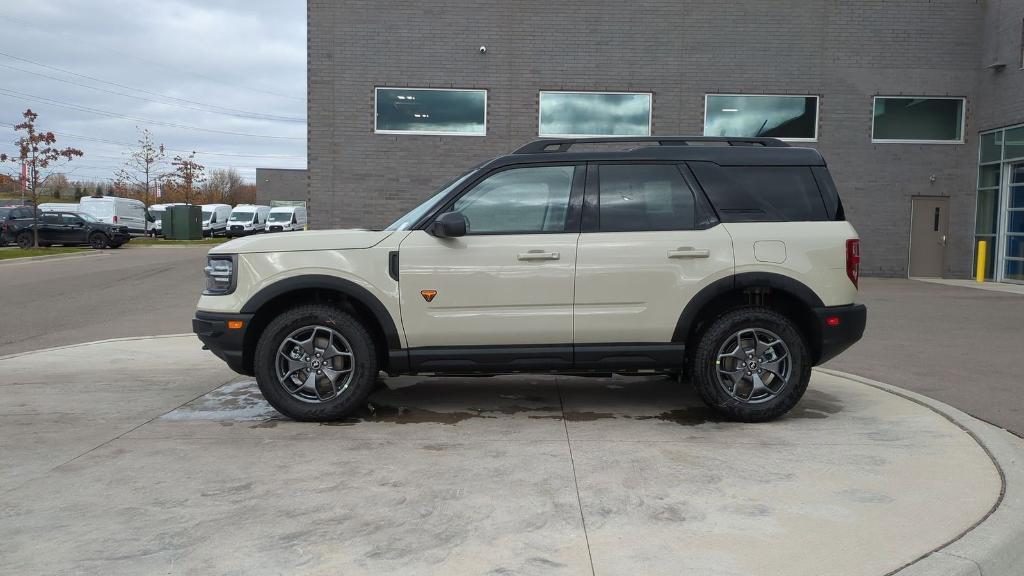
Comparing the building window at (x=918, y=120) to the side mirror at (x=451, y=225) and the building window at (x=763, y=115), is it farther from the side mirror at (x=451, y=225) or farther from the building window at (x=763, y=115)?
the side mirror at (x=451, y=225)

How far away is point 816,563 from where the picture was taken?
11.1 ft

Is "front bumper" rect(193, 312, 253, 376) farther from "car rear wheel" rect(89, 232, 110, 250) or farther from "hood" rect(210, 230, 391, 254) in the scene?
"car rear wheel" rect(89, 232, 110, 250)

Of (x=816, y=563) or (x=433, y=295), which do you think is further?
(x=433, y=295)

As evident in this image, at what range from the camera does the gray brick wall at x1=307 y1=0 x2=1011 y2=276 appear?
748 inches

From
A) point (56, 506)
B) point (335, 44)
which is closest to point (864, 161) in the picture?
point (335, 44)

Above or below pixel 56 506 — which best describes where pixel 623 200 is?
above

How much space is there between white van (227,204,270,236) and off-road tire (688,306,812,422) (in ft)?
155

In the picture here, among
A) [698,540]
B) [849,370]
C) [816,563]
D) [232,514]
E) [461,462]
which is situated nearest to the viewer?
[816,563]

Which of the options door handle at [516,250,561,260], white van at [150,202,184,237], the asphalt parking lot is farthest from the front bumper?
white van at [150,202,184,237]

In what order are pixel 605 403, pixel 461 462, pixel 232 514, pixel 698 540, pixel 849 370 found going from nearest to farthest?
pixel 698 540, pixel 232 514, pixel 461 462, pixel 605 403, pixel 849 370

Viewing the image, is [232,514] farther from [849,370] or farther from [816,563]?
[849,370]

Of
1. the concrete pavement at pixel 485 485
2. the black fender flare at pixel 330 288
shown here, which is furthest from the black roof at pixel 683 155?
the concrete pavement at pixel 485 485

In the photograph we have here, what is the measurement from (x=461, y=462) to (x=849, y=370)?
4886mm

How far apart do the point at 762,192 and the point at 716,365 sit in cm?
132
